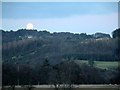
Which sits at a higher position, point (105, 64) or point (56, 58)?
point (56, 58)

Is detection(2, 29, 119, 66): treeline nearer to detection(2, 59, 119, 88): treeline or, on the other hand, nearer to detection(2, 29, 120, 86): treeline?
detection(2, 29, 120, 86): treeline

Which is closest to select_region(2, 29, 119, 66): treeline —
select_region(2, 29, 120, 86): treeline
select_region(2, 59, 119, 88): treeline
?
select_region(2, 29, 120, 86): treeline

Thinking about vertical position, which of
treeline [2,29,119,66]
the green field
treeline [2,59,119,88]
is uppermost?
treeline [2,29,119,66]

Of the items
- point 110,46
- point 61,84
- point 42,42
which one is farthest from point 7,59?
point 110,46

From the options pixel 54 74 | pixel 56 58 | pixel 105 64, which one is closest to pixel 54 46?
pixel 56 58

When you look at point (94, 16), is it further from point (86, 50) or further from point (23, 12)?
point (23, 12)

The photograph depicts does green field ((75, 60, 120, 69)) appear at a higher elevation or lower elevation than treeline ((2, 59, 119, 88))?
higher

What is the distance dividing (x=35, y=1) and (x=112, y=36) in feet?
5.05

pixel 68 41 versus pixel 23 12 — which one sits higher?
pixel 23 12

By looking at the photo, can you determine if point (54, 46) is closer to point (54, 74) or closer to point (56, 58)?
point (56, 58)

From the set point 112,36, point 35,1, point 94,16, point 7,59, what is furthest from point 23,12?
point 112,36

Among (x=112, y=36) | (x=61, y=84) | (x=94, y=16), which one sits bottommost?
(x=61, y=84)

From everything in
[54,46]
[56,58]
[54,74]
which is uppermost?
[54,46]

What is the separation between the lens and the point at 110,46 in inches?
233
